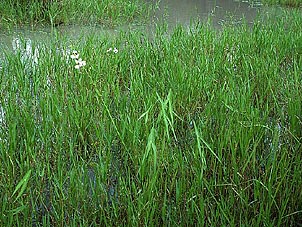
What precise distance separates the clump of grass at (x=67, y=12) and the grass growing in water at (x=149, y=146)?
5.87 ft

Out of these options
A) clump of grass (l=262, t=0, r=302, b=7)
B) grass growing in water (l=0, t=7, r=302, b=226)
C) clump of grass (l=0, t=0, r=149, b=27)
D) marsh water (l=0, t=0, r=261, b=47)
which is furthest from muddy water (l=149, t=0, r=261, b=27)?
grass growing in water (l=0, t=7, r=302, b=226)

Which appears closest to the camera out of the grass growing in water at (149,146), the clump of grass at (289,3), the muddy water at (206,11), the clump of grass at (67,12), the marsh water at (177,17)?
the grass growing in water at (149,146)

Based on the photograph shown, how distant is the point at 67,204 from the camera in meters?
1.58

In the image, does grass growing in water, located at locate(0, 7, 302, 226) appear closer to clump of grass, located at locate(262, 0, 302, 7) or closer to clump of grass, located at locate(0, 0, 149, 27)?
clump of grass, located at locate(0, 0, 149, 27)

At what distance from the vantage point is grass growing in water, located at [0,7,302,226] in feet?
5.10

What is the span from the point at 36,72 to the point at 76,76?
10.4 inches

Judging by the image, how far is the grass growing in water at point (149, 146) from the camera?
5.10ft

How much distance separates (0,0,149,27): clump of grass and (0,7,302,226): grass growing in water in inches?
70.4

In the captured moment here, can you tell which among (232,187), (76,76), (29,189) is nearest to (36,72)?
(76,76)

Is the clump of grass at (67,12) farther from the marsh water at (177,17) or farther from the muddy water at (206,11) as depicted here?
the muddy water at (206,11)

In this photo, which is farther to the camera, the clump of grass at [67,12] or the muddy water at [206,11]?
the muddy water at [206,11]

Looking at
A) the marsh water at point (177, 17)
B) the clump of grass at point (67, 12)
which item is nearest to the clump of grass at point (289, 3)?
the marsh water at point (177, 17)

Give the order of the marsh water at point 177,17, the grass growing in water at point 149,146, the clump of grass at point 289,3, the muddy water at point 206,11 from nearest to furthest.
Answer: the grass growing in water at point 149,146 < the marsh water at point 177,17 < the muddy water at point 206,11 < the clump of grass at point 289,3

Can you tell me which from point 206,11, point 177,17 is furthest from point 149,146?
point 206,11
